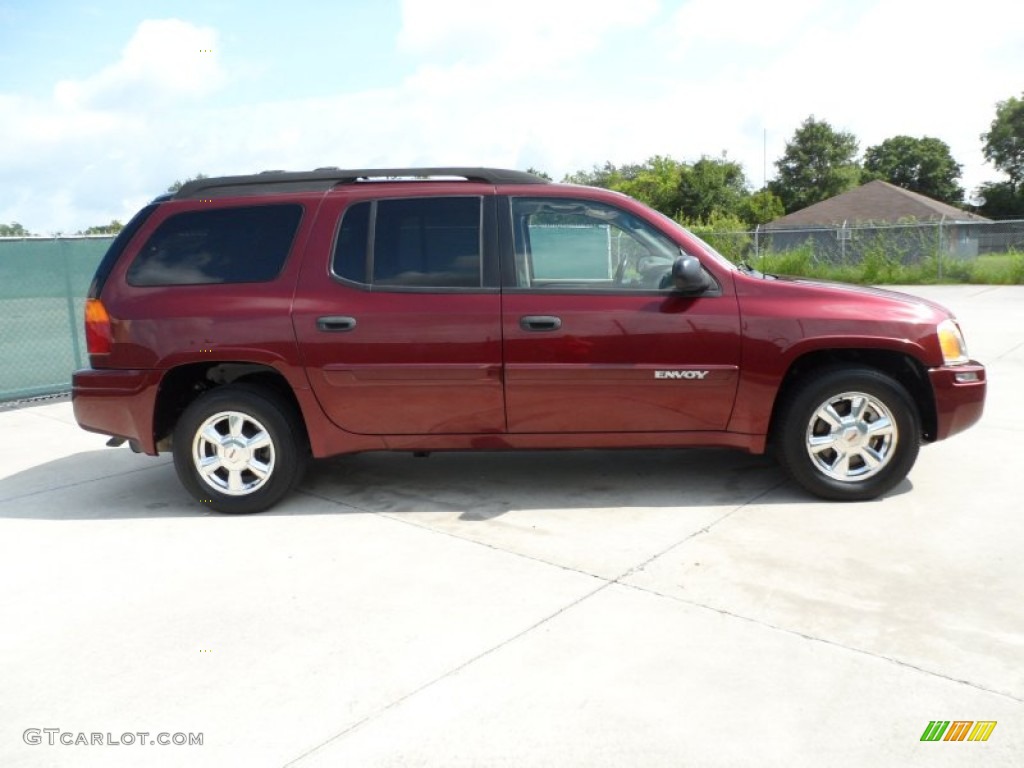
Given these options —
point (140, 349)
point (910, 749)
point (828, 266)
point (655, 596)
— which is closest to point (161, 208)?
point (140, 349)

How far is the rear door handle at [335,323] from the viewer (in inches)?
186

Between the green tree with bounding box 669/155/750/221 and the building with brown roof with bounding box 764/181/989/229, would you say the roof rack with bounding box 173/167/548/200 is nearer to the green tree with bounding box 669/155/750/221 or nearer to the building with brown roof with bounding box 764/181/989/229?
the green tree with bounding box 669/155/750/221

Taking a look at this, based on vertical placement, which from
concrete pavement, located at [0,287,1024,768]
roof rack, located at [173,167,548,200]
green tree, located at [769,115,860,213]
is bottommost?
concrete pavement, located at [0,287,1024,768]

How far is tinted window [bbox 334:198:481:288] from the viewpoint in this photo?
4789 millimetres

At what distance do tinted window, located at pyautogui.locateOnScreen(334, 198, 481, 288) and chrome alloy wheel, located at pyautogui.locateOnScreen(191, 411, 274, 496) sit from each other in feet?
3.43

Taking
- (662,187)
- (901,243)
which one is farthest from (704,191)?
(901,243)

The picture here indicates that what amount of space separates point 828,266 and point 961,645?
22.9 metres

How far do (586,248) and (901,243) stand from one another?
68.7 feet

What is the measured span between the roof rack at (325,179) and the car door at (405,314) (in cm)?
10

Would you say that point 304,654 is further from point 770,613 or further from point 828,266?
point 828,266

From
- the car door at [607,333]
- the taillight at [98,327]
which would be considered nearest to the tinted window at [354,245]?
the car door at [607,333]

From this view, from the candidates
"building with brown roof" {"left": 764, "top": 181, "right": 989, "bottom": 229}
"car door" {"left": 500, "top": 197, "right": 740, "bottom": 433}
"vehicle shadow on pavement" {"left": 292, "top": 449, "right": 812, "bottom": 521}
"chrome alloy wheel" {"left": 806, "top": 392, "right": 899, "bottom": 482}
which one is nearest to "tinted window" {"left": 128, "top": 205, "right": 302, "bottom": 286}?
"car door" {"left": 500, "top": 197, "right": 740, "bottom": 433}

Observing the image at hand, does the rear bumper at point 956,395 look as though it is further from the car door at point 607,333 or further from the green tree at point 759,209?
the green tree at point 759,209

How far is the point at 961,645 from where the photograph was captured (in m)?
3.16
